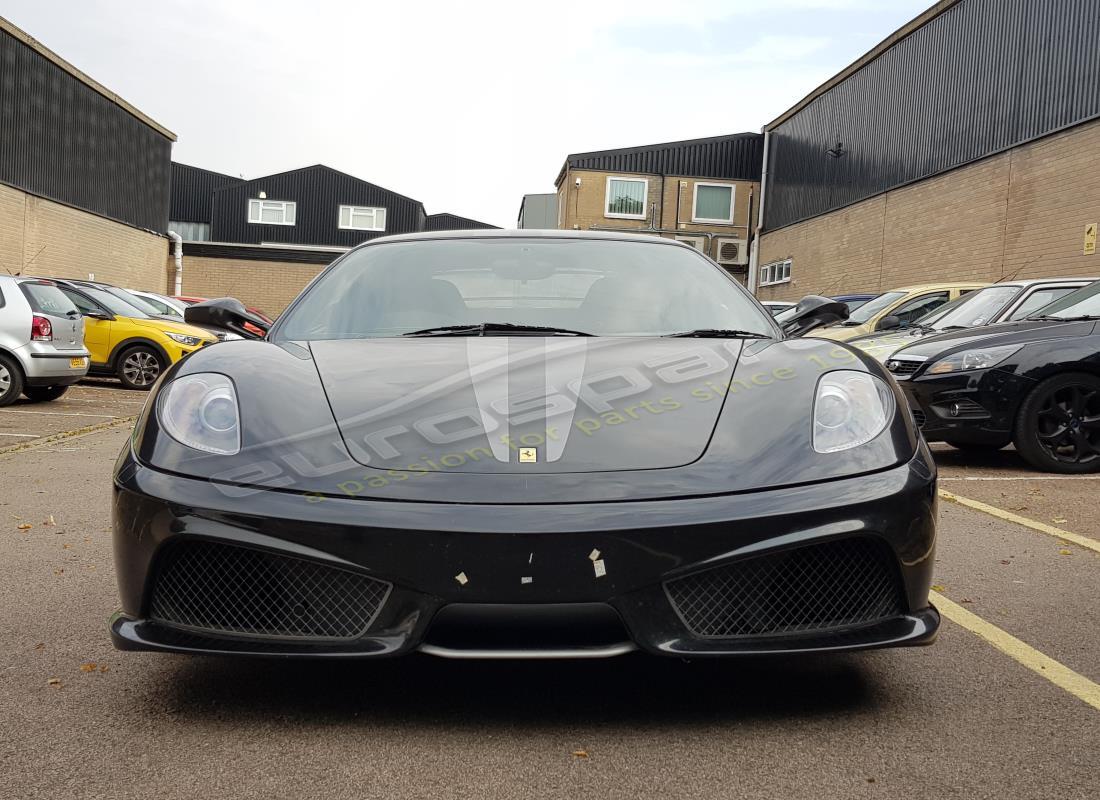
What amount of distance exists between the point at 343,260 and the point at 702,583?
2078 mm

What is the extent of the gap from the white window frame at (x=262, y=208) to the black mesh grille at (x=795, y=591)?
158 feet

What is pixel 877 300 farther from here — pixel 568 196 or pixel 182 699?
pixel 568 196

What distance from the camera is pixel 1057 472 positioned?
22.5 feet

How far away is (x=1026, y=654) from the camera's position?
2.92m

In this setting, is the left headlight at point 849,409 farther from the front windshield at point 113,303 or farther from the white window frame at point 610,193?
the white window frame at point 610,193

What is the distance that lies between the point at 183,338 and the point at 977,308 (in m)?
9.89

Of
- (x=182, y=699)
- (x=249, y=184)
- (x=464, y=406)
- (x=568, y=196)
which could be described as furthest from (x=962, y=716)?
(x=249, y=184)

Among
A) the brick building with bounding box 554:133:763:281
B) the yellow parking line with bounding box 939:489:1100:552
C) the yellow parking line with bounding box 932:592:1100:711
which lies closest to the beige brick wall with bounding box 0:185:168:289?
the brick building with bounding box 554:133:763:281

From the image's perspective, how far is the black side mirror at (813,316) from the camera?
3.58m

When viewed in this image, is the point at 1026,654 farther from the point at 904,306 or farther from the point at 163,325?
the point at 163,325

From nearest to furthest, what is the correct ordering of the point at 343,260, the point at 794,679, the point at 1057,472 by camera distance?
the point at 794,679 → the point at 343,260 → the point at 1057,472

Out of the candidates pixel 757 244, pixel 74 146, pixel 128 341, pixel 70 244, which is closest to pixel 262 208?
pixel 74 146

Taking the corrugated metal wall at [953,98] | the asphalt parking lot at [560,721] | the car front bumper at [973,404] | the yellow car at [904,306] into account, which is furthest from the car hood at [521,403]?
the corrugated metal wall at [953,98]

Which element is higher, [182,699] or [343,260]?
[343,260]
